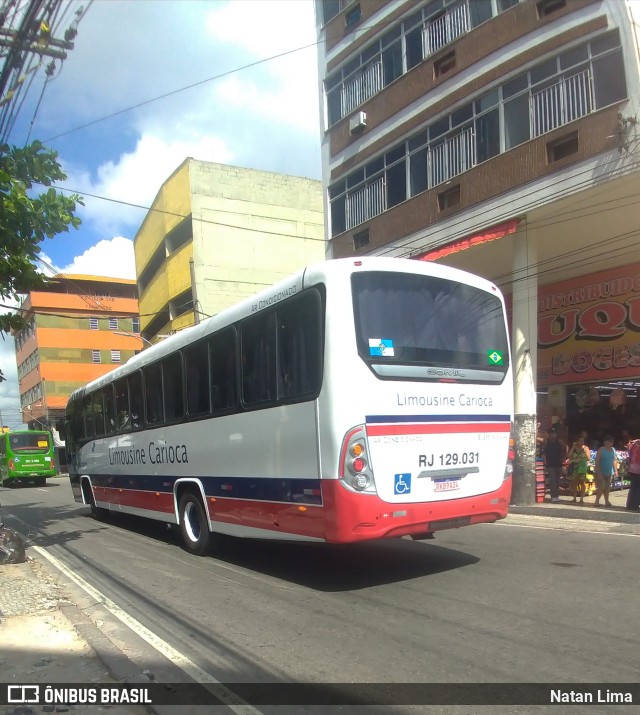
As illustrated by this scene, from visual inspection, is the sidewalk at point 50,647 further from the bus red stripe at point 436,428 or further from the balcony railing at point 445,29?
the balcony railing at point 445,29

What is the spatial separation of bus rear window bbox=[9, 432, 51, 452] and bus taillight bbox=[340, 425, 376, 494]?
28.9 meters

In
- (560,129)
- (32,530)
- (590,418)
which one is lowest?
(32,530)

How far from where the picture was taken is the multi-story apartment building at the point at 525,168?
12.4 m

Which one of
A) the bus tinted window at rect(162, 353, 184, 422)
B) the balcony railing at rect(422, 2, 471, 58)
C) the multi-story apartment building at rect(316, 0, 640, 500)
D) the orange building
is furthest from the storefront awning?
the orange building

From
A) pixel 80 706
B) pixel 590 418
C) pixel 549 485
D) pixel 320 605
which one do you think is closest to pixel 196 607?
pixel 320 605

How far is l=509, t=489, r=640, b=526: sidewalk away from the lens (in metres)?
10.4

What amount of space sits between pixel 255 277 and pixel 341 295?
30.8m

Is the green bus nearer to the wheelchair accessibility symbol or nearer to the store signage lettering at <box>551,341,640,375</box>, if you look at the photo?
the store signage lettering at <box>551,341,640,375</box>

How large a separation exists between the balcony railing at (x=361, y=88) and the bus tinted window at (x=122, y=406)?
13.0m

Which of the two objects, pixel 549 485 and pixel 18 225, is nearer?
pixel 18 225

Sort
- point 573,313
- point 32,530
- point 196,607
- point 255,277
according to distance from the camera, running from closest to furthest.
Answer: point 196,607
point 32,530
point 573,313
point 255,277

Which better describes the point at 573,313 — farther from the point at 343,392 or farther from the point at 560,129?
the point at 343,392

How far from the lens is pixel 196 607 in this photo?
589 centimetres

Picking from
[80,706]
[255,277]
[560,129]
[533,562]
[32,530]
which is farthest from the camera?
[255,277]
